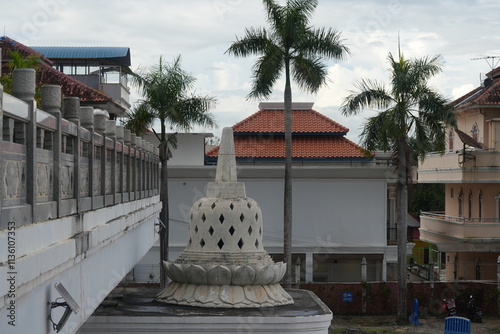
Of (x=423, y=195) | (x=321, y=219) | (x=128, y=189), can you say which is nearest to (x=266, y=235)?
(x=321, y=219)

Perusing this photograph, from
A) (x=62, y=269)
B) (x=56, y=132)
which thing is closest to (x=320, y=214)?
(x=56, y=132)

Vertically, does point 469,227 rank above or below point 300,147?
below

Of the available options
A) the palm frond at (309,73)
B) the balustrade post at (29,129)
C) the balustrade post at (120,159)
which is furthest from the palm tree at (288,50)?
the balustrade post at (29,129)

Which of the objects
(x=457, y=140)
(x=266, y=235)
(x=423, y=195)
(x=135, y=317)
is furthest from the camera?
(x=423, y=195)

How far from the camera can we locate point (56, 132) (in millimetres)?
11781

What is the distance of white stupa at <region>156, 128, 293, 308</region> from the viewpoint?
24.6 meters

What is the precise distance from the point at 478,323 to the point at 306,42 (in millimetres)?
13675

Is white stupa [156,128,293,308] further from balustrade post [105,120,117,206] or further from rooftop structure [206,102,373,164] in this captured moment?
rooftop structure [206,102,373,164]

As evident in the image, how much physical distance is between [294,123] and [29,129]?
39.6 meters

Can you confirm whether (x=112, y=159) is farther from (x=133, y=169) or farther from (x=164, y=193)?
(x=164, y=193)

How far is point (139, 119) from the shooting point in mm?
39938

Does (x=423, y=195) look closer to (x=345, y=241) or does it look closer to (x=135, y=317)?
(x=345, y=241)

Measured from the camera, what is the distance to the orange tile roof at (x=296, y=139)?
47.5 metres

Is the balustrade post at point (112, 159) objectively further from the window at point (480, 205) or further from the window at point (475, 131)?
the window at point (475, 131)
